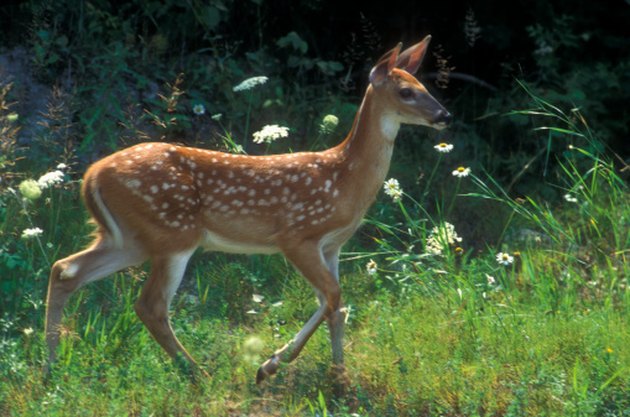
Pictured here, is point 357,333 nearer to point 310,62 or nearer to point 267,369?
point 267,369

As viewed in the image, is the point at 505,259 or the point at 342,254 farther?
the point at 342,254

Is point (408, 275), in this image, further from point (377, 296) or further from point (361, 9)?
point (361, 9)

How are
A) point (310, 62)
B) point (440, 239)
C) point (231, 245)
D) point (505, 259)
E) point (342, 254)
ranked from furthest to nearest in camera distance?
point (310, 62) < point (342, 254) < point (505, 259) < point (440, 239) < point (231, 245)

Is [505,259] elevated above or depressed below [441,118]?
below

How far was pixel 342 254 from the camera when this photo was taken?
8375 millimetres

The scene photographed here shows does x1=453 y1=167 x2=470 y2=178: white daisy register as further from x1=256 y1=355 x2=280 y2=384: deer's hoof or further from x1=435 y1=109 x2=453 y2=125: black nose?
x1=256 y1=355 x2=280 y2=384: deer's hoof

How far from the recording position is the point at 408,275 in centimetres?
748

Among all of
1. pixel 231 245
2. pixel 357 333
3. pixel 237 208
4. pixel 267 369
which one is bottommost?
pixel 357 333

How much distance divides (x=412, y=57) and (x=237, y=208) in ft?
4.89

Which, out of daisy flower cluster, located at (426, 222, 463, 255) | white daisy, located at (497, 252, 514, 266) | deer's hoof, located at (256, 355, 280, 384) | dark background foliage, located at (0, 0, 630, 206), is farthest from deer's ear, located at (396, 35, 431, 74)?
deer's hoof, located at (256, 355, 280, 384)

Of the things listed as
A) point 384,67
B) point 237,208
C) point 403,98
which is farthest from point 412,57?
point 237,208

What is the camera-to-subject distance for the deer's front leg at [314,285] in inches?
266

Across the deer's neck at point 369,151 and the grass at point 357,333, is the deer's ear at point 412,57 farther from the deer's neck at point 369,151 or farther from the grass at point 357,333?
the grass at point 357,333

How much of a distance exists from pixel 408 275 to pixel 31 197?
2.12 metres
